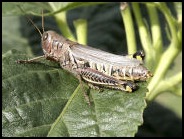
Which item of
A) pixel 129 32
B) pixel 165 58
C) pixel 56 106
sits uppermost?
pixel 129 32

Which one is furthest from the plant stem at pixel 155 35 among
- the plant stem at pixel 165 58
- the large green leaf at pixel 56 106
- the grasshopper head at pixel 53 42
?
the grasshopper head at pixel 53 42

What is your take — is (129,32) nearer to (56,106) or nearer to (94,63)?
(94,63)

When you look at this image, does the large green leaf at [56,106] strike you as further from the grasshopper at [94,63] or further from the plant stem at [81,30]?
the plant stem at [81,30]

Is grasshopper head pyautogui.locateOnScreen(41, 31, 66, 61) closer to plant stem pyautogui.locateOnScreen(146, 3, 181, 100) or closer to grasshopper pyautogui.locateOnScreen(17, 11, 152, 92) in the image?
grasshopper pyautogui.locateOnScreen(17, 11, 152, 92)

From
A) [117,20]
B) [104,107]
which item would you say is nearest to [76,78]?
[104,107]

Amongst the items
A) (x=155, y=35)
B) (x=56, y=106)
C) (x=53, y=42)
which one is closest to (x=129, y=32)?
(x=155, y=35)

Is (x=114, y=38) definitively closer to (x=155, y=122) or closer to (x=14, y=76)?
(x=155, y=122)

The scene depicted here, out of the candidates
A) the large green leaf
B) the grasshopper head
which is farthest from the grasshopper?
the large green leaf
